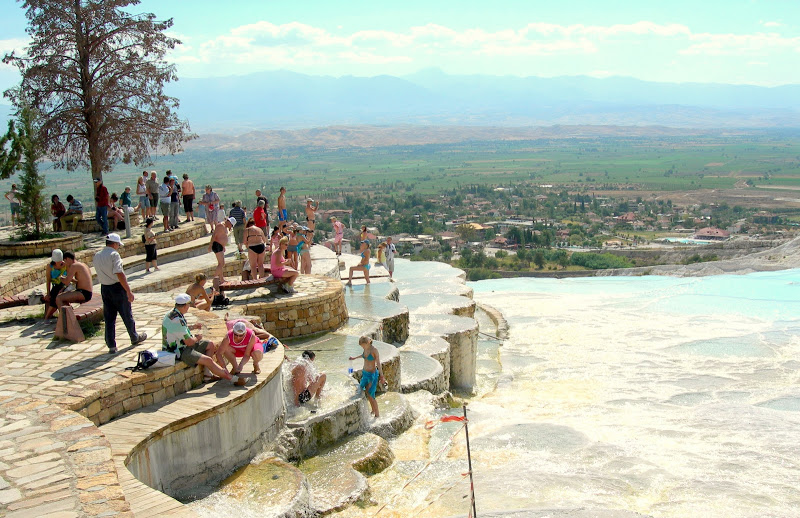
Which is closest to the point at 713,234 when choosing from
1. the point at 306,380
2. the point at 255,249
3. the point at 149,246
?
the point at 149,246

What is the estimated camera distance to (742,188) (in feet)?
392

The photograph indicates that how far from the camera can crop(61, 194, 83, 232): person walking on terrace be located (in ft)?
61.6

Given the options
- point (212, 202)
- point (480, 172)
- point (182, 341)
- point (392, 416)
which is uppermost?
point (212, 202)

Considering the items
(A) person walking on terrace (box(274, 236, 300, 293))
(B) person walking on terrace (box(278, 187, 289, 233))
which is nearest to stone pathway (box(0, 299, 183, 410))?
(A) person walking on terrace (box(274, 236, 300, 293))

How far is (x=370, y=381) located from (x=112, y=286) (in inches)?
150

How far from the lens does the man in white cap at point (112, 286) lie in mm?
8695

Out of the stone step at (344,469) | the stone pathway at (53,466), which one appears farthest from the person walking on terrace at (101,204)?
the stone pathway at (53,466)

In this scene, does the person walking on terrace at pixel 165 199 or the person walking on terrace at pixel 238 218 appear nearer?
the person walking on terrace at pixel 238 218

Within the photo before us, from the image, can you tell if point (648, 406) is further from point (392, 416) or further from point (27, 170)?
point (27, 170)

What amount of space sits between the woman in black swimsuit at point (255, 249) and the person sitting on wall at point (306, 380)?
3957mm

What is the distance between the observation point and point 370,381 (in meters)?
10.7

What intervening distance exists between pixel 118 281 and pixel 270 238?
30.5 ft

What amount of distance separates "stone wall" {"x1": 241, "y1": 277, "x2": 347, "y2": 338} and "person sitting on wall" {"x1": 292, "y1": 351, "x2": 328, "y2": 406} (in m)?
2.41

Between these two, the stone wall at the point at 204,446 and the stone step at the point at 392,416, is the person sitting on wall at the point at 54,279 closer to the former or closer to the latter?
the stone wall at the point at 204,446
